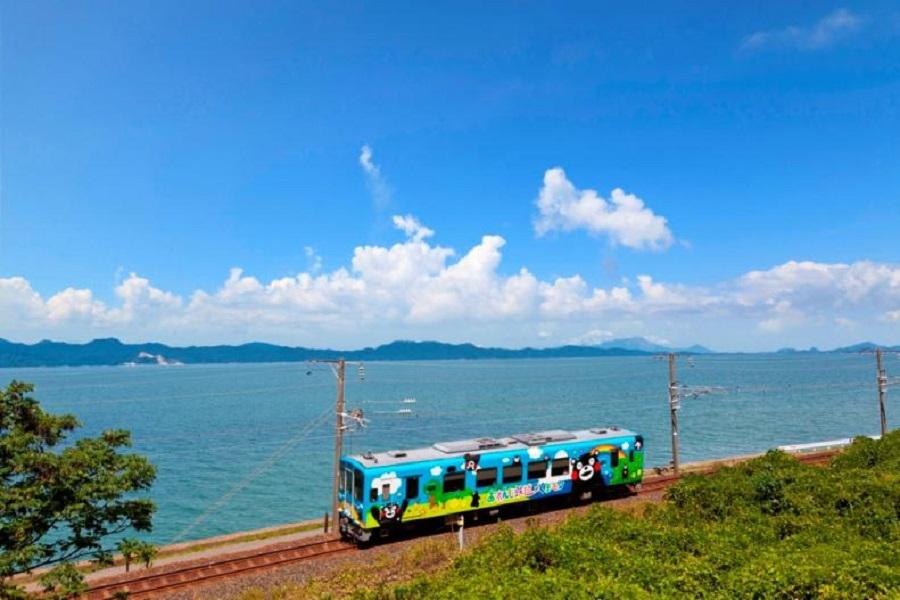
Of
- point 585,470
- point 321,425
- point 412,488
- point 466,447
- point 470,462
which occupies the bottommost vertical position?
point 321,425

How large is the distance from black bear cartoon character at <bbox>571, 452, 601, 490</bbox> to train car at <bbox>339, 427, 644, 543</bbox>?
5cm

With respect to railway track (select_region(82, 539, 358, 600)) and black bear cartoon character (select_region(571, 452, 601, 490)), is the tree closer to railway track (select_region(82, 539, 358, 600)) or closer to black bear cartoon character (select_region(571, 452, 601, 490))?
railway track (select_region(82, 539, 358, 600))

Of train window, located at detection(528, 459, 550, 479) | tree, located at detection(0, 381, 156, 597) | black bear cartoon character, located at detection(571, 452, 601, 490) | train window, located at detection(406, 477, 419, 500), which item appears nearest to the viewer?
tree, located at detection(0, 381, 156, 597)

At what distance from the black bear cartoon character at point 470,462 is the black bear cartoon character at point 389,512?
293 centimetres

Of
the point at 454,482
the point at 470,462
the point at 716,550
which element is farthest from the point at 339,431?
the point at 716,550

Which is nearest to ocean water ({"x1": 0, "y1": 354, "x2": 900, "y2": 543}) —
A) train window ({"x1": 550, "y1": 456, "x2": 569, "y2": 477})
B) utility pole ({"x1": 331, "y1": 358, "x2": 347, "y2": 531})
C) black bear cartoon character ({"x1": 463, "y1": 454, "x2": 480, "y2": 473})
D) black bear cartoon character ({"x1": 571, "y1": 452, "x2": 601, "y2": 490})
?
utility pole ({"x1": 331, "y1": 358, "x2": 347, "y2": 531})

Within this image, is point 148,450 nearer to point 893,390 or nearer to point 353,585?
point 353,585

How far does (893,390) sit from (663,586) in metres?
159

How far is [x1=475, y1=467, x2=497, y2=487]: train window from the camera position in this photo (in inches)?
967

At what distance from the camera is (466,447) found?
25.0 meters

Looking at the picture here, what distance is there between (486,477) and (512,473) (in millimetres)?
1353

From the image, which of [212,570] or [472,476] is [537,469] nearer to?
[472,476]

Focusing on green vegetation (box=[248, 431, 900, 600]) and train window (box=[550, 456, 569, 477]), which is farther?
train window (box=[550, 456, 569, 477])

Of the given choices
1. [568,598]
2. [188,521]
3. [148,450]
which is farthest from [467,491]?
[148,450]
